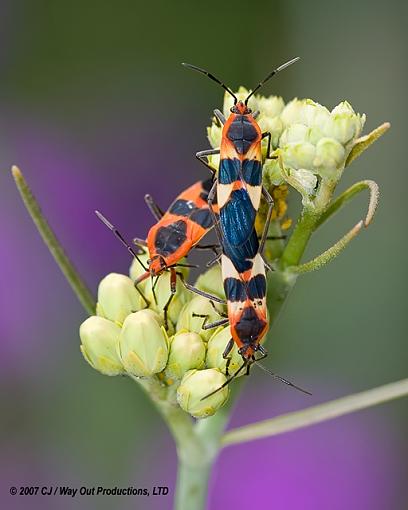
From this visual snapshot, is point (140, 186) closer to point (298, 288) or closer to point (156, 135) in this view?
point (156, 135)

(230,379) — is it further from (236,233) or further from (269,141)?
(269,141)

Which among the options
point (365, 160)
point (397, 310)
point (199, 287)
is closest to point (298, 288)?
point (397, 310)

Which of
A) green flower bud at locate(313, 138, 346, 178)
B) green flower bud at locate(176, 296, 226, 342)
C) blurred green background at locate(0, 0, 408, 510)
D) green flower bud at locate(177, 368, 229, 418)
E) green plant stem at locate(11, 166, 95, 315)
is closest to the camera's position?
green flower bud at locate(313, 138, 346, 178)

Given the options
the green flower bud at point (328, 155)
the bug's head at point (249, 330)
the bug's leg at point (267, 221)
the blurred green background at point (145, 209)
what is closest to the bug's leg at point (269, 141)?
the bug's leg at point (267, 221)

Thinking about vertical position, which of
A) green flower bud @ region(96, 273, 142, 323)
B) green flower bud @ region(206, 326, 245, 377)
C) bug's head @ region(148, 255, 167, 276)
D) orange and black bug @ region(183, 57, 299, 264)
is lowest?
green flower bud @ region(206, 326, 245, 377)

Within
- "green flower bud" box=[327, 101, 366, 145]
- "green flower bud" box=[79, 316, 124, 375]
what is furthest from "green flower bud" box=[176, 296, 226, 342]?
"green flower bud" box=[327, 101, 366, 145]

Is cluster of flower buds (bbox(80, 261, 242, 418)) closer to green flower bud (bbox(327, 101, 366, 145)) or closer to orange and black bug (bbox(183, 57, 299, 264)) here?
orange and black bug (bbox(183, 57, 299, 264))
